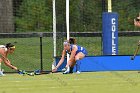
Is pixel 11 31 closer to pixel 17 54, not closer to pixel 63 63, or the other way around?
pixel 17 54

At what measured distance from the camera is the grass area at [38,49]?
2317 cm

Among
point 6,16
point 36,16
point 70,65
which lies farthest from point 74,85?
point 36,16

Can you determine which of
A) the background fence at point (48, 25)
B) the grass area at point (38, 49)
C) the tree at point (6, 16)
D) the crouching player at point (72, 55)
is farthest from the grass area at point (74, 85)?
the tree at point (6, 16)

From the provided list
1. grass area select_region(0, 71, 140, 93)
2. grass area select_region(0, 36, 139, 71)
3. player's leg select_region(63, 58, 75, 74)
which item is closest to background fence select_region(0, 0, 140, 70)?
grass area select_region(0, 36, 139, 71)

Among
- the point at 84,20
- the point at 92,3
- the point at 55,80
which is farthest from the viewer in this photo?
the point at 92,3

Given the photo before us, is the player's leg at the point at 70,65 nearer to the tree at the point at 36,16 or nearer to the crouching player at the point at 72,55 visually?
the crouching player at the point at 72,55

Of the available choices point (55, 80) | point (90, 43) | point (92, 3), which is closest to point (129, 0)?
point (92, 3)

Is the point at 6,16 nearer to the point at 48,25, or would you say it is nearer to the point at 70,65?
the point at 48,25

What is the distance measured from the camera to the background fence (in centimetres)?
2469

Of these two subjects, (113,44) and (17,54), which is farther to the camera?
(17,54)

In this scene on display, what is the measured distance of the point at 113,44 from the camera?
2028cm

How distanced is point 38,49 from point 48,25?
11.8 feet

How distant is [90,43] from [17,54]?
3.53 meters

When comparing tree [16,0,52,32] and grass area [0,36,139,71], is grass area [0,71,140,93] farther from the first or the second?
tree [16,0,52,32]
